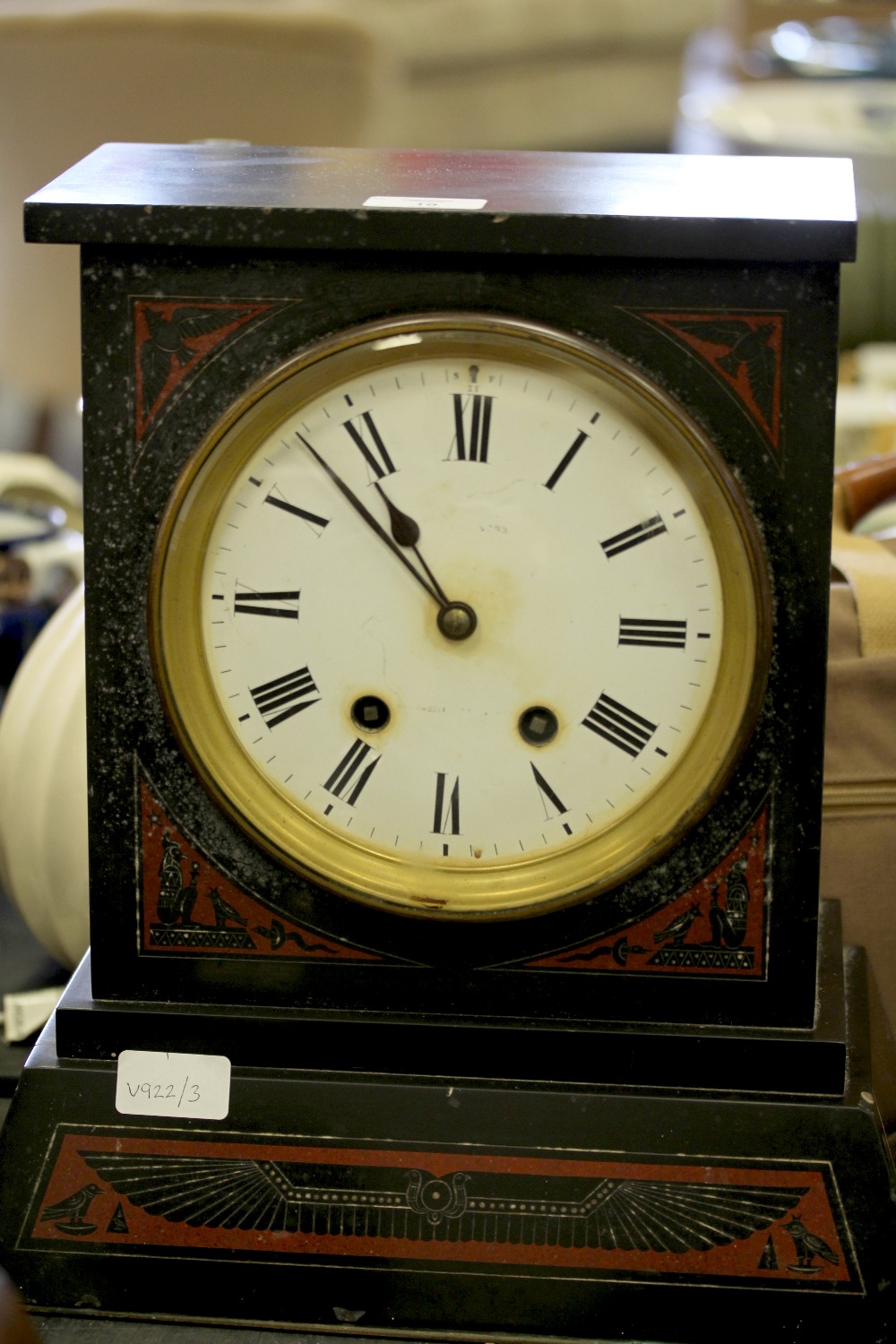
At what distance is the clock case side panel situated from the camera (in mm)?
1159

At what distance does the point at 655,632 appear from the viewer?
46.9 inches

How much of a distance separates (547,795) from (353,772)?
14cm

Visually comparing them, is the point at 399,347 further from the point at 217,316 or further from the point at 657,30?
the point at 657,30

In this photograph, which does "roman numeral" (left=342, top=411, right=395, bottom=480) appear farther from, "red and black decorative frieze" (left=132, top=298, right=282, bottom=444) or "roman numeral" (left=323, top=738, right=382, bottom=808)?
"roman numeral" (left=323, top=738, right=382, bottom=808)

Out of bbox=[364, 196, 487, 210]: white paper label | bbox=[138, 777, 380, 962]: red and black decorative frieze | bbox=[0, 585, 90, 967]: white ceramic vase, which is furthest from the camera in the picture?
bbox=[0, 585, 90, 967]: white ceramic vase

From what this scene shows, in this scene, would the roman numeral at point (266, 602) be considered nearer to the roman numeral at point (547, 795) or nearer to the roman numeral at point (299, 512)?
the roman numeral at point (299, 512)

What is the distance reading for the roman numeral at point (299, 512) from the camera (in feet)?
3.94

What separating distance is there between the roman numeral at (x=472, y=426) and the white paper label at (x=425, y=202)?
12cm

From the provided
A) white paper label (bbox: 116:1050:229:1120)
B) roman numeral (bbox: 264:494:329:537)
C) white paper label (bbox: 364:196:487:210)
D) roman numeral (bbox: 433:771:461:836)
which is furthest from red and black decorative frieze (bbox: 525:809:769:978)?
white paper label (bbox: 364:196:487:210)

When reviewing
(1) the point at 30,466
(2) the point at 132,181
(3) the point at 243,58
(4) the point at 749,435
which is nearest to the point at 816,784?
(4) the point at 749,435

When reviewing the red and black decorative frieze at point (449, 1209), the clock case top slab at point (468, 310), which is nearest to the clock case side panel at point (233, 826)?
the clock case top slab at point (468, 310)

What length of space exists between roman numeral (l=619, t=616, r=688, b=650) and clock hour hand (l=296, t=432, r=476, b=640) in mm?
109

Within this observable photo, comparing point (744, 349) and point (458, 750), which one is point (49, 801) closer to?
point (458, 750)

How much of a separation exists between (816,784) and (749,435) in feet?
0.81
